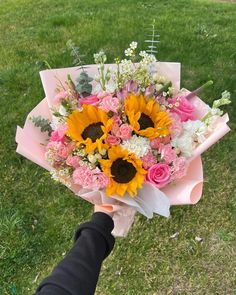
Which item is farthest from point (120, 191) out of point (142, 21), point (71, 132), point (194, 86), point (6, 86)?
point (142, 21)

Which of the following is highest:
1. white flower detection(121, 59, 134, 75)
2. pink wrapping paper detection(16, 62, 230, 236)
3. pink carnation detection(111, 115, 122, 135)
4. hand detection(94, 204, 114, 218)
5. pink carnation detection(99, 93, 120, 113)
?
white flower detection(121, 59, 134, 75)

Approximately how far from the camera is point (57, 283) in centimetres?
184

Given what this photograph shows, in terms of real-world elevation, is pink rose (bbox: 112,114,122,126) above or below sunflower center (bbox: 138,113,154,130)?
above

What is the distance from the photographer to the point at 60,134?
212 centimetres

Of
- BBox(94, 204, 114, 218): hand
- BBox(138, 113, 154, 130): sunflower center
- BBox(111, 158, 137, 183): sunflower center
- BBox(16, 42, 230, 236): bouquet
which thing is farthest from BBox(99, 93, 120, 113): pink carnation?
BBox(94, 204, 114, 218): hand

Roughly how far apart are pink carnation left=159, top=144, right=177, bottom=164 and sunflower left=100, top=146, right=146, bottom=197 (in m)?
0.11

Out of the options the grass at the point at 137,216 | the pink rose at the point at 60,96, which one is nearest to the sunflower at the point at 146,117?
the pink rose at the point at 60,96

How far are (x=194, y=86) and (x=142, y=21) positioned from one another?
1.61 m

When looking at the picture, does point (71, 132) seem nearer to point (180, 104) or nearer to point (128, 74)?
point (128, 74)

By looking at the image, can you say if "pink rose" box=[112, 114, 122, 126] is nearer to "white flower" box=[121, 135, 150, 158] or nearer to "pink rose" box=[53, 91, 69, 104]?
"white flower" box=[121, 135, 150, 158]

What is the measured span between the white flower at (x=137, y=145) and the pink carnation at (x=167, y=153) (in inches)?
3.4

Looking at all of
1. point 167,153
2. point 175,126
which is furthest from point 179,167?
point 175,126

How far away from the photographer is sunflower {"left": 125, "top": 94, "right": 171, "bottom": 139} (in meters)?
1.99

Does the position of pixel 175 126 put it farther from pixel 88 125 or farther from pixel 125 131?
pixel 88 125
